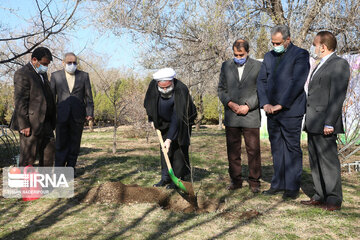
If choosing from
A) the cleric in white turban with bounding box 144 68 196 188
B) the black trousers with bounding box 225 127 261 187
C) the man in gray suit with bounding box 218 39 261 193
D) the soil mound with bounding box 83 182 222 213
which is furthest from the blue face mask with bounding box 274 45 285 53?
the soil mound with bounding box 83 182 222 213

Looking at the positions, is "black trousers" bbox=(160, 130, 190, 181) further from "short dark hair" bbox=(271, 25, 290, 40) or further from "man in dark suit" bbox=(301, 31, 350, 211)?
"short dark hair" bbox=(271, 25, 290, 40)

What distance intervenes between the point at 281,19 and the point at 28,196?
7830mm

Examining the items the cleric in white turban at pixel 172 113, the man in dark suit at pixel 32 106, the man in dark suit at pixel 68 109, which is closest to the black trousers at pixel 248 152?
the cleric in white turban at pixel 172 113

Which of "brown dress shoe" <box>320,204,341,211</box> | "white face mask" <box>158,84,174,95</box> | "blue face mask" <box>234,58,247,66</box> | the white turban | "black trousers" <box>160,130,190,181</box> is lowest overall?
"brown dress shoe" <box>320,204,341,211</box>

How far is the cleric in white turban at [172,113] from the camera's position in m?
4.38

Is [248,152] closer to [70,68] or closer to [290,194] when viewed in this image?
[290,194]

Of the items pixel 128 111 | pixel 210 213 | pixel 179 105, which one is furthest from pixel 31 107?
pixel 128 111

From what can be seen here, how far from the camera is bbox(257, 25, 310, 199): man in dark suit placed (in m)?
4.01

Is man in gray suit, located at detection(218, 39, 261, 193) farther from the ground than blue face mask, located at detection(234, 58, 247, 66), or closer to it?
closer to it

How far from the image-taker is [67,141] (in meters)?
5.21

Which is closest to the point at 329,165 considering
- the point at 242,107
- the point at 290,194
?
the point at 290,194

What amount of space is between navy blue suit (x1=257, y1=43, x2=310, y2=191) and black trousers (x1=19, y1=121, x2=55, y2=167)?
2.95 metres

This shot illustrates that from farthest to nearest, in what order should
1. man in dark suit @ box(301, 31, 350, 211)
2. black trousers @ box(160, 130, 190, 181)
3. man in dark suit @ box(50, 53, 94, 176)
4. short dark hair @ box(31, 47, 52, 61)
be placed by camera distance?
man in dark suit @ box(50, 53, 94, 176) → black trousers @ box(160, 130, 190, 181) → short dark hair @ box(31, 47, 52, 61) → man in dark suit @ box(301, 31, 350, 211)

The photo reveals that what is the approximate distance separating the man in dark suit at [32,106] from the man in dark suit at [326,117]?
11.1 ft
